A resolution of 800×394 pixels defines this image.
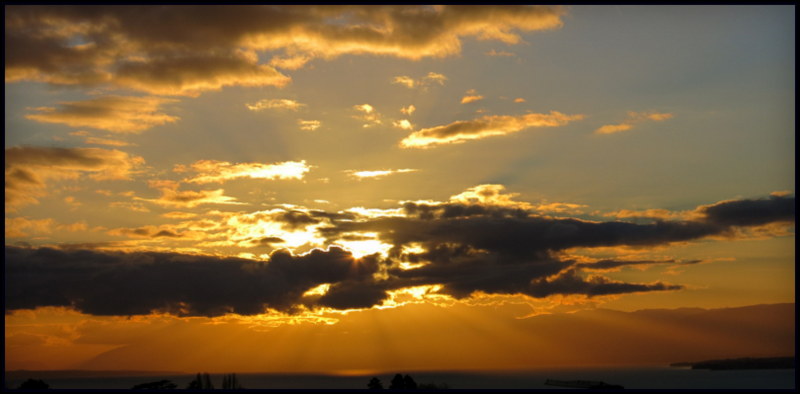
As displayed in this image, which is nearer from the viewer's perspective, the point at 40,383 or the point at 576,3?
the point at 576,3

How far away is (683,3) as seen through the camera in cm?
8806
